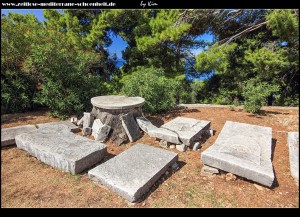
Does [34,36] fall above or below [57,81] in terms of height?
above

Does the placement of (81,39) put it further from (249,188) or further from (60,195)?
(249,188)

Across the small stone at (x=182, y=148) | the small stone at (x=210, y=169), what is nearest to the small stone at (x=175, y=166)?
the small stone at (x=210, y=169)

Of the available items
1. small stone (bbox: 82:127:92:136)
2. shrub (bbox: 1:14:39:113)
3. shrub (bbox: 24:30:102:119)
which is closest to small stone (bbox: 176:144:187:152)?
small stone (bbox: 82:127:92:136)

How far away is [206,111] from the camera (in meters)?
5.26

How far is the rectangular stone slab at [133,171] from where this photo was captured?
2.02 m

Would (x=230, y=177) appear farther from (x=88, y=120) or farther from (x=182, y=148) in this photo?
(x=88, y=120)

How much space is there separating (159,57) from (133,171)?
5696 mm

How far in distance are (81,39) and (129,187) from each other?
233 inches

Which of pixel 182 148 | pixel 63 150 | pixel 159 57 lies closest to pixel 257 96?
pixel 182 148

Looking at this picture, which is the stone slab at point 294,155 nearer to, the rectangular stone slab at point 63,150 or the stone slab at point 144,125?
the stone slab at point 144,125

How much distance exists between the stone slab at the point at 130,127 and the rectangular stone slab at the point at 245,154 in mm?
1592

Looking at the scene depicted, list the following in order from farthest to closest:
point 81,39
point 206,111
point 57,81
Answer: point 81,39
point 206,111
point 57,81

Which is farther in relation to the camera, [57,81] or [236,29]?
[236,29]

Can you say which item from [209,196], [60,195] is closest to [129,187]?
[60,195]
